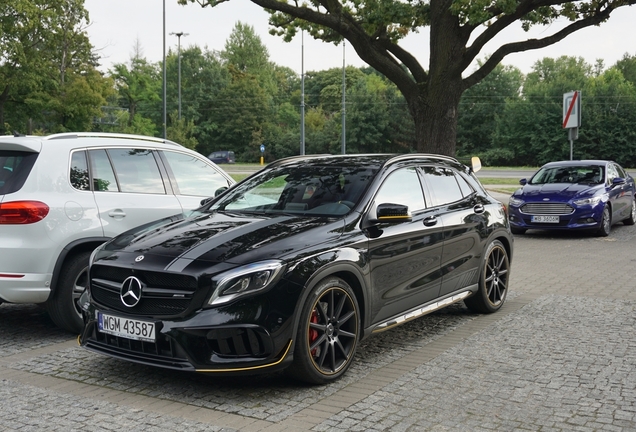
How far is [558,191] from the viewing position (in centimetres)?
1535

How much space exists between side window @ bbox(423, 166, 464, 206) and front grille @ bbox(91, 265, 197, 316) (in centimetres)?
275

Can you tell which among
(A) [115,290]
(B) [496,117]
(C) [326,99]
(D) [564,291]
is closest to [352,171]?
(A) [115,290]

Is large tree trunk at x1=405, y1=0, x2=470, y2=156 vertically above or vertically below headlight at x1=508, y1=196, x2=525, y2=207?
above

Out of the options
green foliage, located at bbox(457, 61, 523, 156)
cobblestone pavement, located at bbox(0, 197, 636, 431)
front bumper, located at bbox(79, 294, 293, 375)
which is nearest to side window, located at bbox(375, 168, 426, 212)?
cobblestone pavement, located at bbox(0, 197, 636, 431)

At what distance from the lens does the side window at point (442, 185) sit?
6852 mm

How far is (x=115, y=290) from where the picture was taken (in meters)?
5.18

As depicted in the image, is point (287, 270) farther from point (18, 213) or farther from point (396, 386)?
point (18, 213)

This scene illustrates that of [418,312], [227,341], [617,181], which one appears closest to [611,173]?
[617,181]

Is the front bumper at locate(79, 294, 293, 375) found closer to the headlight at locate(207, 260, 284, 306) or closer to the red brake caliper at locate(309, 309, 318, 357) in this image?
the headlight at locate(207, 260, 284, 306)

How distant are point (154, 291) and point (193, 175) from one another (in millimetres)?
3283

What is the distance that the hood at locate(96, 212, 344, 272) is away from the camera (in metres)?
4.95

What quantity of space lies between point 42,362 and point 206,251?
189 cm

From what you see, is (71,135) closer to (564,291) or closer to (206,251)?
(206,251)

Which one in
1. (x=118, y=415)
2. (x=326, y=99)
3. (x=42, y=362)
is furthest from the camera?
(x=326, y=99)
